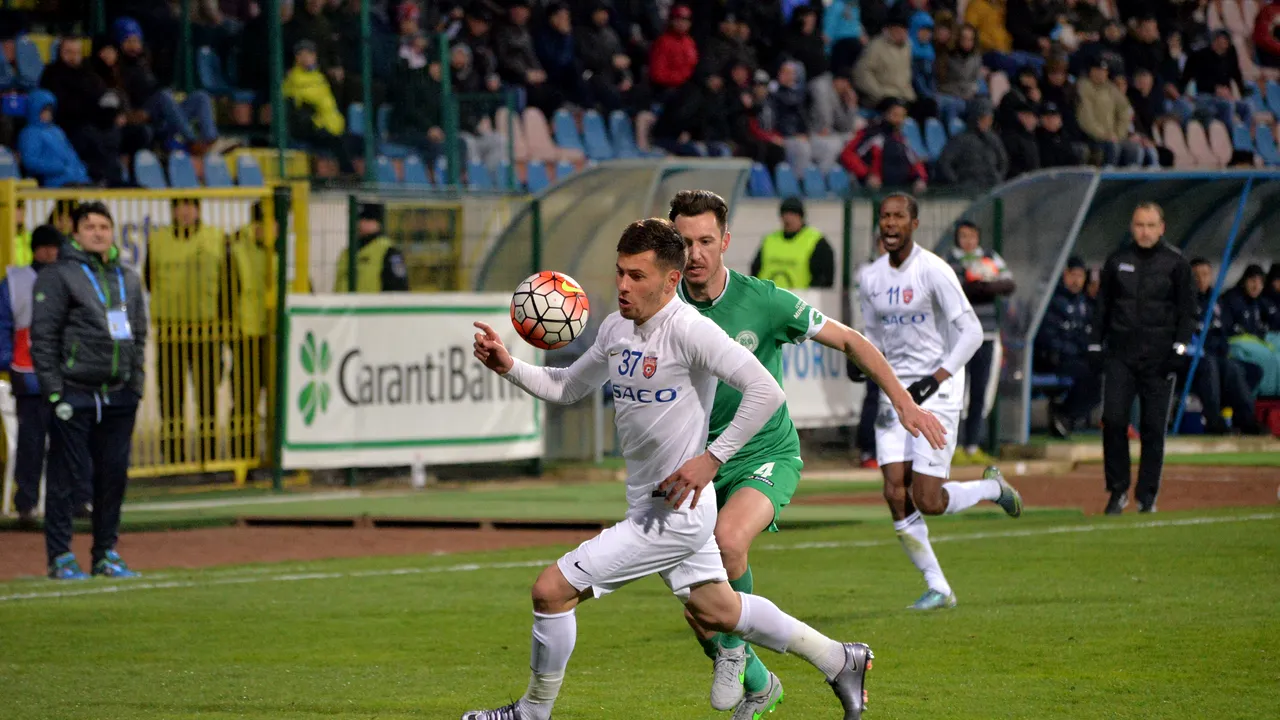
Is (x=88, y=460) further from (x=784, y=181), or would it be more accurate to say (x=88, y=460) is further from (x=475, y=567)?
(x=784, y=181)

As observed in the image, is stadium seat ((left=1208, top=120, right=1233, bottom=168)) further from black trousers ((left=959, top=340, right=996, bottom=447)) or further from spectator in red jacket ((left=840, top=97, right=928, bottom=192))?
A: black trousers ((left=959, top=340, right=996, bottom=447))

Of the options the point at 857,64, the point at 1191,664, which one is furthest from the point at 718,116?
the point at 1191,664

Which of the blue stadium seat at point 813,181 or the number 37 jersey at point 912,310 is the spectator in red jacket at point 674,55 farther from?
the number 37 jersey at point 912,310

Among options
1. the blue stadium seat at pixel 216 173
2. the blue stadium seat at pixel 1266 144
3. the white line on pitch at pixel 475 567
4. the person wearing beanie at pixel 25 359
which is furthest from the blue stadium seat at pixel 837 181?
the person wearing beanie at pixel 25 359

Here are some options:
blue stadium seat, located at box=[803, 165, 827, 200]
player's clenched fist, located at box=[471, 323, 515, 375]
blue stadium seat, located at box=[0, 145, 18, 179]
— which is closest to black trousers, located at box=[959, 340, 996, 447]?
blue stadium seat, located at box=[803, 165, 827, 200]

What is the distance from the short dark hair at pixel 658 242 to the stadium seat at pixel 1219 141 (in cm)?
2590

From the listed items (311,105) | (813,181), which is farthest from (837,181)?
(311,105)

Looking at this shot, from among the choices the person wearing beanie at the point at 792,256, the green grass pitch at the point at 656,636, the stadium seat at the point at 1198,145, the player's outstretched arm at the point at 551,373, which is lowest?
the green grass pitch at the point at 656,636

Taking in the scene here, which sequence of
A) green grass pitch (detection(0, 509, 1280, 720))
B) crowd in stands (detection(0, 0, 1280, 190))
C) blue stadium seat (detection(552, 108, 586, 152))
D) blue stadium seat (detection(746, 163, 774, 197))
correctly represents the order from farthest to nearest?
blue stadium seat (detection(746, 163, 774, 197)) < blue stadium seat (detection(552, 108, 586, 152)) < crowd in stands (detection(0, 0, 1280, 190)) < green grass pitch (detection(0, 509, 1280, 720))

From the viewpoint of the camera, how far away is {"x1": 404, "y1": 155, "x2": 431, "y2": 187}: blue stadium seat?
68.2 ft

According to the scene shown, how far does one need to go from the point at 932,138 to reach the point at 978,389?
9087 millimetres

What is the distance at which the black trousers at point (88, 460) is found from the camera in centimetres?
1176

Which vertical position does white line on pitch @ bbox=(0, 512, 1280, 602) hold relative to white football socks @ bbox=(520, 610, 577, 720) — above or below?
below

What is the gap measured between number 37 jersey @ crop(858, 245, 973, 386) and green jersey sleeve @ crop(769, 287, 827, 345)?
319 cm
